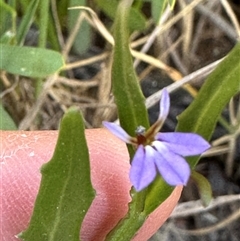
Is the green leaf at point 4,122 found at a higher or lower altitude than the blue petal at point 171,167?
lower

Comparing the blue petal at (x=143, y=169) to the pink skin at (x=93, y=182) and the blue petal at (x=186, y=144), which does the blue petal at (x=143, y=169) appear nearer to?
the blue petal at (x=186, y=144)

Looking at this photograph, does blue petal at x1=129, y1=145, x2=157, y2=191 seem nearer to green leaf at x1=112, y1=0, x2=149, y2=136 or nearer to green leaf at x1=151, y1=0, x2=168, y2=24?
green leaf at x1=112, y1=0, x2=149, y2=136

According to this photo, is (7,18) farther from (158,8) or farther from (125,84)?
(125,84)

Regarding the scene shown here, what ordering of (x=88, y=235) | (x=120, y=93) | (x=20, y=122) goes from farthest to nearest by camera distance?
(x=20, y=122), (x=88, y=235), (x=120, y=93)

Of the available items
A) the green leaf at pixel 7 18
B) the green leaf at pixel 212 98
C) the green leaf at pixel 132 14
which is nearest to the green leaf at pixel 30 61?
the green leaf at pixel 7 18

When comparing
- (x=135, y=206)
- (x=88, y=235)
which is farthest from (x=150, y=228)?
(x=135, y=206)

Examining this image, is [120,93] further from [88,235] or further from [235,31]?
[235,31]
